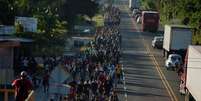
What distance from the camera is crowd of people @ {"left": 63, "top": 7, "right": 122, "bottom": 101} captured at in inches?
1212

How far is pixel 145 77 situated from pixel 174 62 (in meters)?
5.75

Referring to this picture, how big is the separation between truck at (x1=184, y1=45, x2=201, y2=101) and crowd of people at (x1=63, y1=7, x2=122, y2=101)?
3149mm

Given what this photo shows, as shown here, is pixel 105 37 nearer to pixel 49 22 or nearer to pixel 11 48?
pixel 49 22

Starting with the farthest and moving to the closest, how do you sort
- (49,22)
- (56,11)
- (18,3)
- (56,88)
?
(56,11) → (49,22) → (18,3) → (56,88)

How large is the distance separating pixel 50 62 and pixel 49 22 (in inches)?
980

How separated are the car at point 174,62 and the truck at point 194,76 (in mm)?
18606

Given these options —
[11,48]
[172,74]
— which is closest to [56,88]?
[11,48]

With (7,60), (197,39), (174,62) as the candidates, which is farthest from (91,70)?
(197,39)

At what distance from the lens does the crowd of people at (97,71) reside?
3078 centimetres

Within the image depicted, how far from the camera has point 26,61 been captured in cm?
4138

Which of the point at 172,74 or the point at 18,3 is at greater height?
the point at 18,3

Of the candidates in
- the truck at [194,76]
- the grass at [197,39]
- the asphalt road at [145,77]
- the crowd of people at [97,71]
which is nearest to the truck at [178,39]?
the asphalt road at [145,77]

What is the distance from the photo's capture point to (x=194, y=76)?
97.1ft

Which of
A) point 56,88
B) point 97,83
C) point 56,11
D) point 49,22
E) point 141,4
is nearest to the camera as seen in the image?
point 56,88
